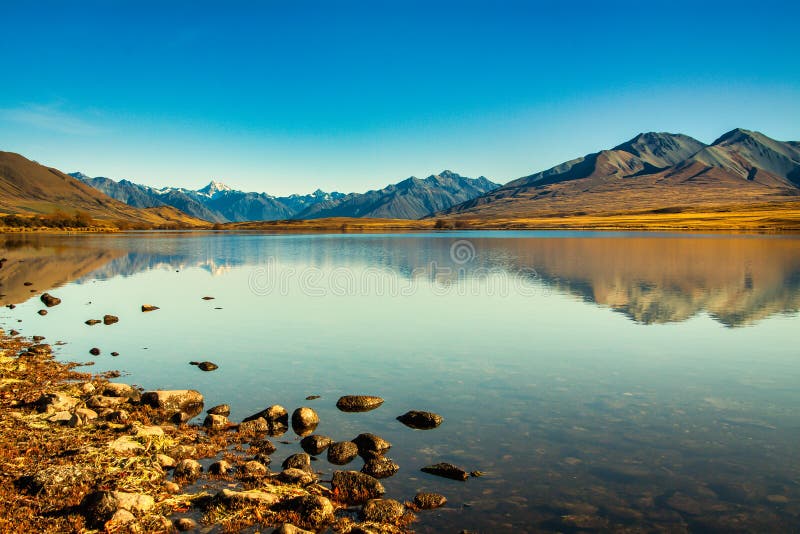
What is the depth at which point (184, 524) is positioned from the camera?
11.2 meters

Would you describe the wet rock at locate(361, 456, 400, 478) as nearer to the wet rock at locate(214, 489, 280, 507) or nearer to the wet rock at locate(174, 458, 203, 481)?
the wet rock at locate(214, 489, 280, 507)

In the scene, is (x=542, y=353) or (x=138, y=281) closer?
(x=542, y=353)

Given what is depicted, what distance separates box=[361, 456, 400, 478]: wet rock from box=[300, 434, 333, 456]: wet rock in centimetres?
168

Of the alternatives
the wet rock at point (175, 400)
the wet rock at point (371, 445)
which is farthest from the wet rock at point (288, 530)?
the wet rock at point (175, 400)

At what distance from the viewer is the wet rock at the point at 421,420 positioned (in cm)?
1694

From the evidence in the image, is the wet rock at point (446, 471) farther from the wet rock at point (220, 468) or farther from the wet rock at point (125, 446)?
the wet rock at point (125, 446)

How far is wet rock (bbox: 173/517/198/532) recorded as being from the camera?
440 inches

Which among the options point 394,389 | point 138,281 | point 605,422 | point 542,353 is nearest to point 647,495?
point 605,422

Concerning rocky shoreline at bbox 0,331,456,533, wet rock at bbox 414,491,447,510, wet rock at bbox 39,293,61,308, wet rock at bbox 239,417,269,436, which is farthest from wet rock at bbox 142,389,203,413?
wet rock at bbox 39,293,61,308

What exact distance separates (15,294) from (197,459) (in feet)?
150

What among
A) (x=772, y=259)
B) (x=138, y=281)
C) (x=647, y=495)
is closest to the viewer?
(x=647, y=495)

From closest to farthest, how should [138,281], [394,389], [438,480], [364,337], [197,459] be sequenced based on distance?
[438,480], [197,459], [394,389], [364,337], [138,281]

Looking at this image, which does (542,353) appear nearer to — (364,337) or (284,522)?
(364,337)

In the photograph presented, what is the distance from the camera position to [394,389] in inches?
824
